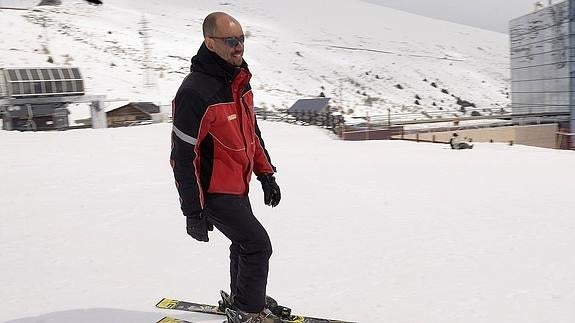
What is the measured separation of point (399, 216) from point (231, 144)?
13.4 feet

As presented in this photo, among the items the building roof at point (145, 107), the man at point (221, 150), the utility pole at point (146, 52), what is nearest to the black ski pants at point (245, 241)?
the man at point (221, 150)

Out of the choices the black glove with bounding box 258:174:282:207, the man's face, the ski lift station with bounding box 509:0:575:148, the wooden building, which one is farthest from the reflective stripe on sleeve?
the ski lift station with bounding box 509:0:575:148

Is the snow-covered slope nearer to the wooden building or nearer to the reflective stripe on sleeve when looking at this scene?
the wooden building

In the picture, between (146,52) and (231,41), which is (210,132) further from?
(146,52)

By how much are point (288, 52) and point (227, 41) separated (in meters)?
70.7

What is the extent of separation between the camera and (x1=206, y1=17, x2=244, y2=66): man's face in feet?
8.86

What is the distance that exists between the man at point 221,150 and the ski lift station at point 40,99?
26271mm

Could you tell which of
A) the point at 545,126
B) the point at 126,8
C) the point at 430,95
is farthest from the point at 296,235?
the point at 126,8

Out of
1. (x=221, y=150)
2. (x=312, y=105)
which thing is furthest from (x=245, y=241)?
(x=312, y=105)

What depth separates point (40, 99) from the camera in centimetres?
2875

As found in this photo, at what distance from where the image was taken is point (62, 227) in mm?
6262

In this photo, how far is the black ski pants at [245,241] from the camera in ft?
9.03

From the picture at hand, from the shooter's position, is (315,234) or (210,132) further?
(315,234)

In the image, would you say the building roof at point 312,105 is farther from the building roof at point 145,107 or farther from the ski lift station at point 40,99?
the ski lift station at point 40,99
